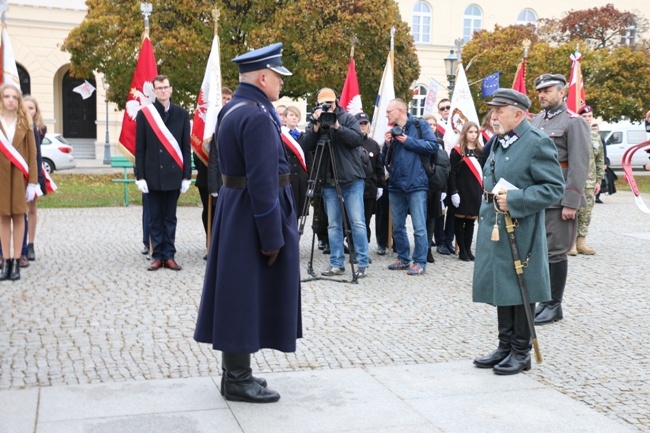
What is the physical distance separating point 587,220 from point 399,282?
3999 millimetres

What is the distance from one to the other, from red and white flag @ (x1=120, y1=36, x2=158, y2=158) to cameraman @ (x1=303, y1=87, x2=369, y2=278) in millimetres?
2314

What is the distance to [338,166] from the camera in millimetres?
8742

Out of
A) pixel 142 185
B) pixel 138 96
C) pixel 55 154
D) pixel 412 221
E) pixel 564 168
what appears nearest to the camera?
pixel 564 168

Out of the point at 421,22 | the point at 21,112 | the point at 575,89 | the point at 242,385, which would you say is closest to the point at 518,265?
the point at 242,385

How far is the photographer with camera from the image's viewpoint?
906 cm

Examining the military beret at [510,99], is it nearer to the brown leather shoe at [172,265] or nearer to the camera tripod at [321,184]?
the camera tripod at [321,184]

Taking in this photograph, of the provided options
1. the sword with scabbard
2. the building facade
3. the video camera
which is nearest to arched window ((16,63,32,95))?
the building facade

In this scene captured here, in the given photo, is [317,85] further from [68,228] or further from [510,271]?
[510,271]

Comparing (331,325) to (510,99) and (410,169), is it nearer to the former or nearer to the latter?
(510,99)

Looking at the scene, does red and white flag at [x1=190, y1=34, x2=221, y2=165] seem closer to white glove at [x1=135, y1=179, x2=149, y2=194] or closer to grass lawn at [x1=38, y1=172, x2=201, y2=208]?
white glove at [x1=135, y1=179, x2=149, y2=194]

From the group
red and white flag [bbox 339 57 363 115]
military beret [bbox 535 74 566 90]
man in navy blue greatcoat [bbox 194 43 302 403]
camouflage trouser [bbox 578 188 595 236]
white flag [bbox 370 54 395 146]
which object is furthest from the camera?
red and white flag [bbox 339 57 363 115]

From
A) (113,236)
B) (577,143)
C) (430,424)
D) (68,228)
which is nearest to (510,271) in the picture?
(430,424)

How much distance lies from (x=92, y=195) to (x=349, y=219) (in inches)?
444

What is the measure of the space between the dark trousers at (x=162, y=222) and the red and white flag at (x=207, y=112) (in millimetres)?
1202
